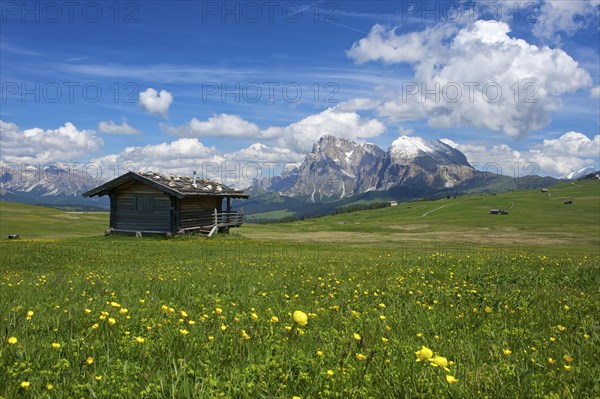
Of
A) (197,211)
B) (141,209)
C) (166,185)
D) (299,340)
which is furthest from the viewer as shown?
(197,211)

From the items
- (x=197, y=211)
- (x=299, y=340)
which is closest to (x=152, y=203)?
(x=197, y=211)

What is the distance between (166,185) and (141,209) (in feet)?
13.6

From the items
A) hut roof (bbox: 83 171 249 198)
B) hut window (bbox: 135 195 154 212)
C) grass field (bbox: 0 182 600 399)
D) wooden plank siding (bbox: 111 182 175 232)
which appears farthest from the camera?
hut window (bbox: 135 195 154 212)

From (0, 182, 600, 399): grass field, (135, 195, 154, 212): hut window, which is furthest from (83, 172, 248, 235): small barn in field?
(0, 182, 600, 399): grass field

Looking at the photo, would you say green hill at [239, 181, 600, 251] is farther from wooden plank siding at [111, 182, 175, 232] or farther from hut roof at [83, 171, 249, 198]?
wooden plank siding at [111, 182, 175, 232]

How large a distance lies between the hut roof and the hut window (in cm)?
190

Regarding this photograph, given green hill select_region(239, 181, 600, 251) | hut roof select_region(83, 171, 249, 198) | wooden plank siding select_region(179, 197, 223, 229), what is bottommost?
green hill select_region(239, 181, 600, 251)

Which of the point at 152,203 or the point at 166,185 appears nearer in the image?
the point at 166,185

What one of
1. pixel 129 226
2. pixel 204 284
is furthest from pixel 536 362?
pixel 129 226

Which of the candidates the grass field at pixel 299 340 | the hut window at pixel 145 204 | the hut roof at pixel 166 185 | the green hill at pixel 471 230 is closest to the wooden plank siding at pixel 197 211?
the hut roof at pixel 166 185

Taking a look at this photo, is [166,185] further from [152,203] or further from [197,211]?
[197,211]

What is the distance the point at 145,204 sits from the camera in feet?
140

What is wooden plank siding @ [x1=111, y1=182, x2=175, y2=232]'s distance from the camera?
42.0 meters

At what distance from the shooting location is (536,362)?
4.52 m
